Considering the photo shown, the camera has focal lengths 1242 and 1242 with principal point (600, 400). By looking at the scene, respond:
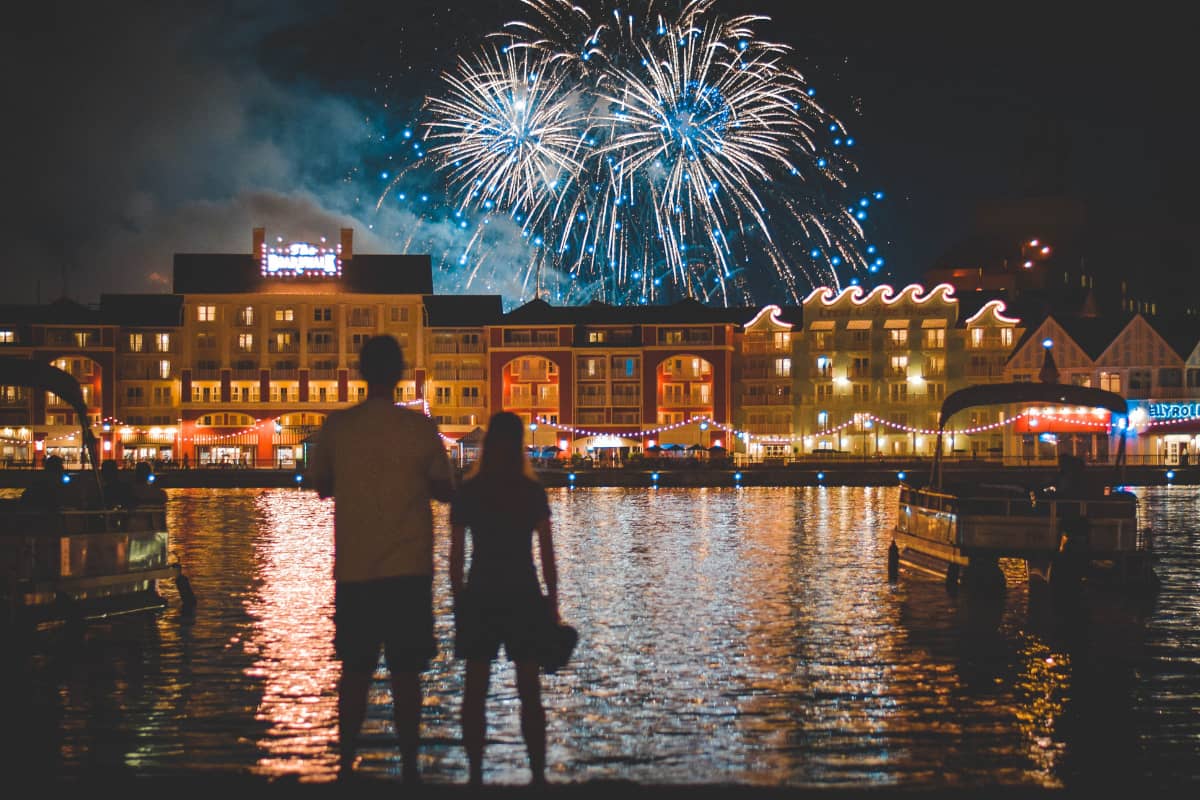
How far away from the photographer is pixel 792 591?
18.1 m

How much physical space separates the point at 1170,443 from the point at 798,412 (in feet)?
82.6

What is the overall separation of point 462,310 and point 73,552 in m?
85.4

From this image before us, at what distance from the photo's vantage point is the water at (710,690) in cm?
841

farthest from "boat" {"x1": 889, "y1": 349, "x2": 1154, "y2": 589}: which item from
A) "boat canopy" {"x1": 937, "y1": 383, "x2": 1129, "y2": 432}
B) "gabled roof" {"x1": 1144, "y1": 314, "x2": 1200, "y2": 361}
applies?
"gabled roof" {"x1": 1144, "y1": 314, "x2": 1200, "y2": 361}

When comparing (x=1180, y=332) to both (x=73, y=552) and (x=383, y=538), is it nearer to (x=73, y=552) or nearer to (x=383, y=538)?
(x=73, y=552)

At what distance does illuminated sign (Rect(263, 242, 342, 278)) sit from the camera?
318 ft

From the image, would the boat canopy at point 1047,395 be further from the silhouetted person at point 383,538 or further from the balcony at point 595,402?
the balcony at point 595,402

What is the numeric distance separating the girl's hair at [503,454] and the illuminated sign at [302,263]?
92.6 meters

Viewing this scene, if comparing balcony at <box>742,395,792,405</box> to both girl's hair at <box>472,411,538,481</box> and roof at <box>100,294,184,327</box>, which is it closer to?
roof at <box>100,294,184,327</box>

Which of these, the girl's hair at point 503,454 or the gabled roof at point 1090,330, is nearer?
the girl's hair at point 503,454

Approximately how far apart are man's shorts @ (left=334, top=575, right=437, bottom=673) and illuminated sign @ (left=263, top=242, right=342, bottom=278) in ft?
304

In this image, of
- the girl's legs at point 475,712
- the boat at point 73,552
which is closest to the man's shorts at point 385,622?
the girl's legs at point 475,712

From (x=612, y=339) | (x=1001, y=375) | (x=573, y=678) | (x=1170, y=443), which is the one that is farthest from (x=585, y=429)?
(x=573, y=678)

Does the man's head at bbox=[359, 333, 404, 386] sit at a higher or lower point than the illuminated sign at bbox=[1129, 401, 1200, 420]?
lower
